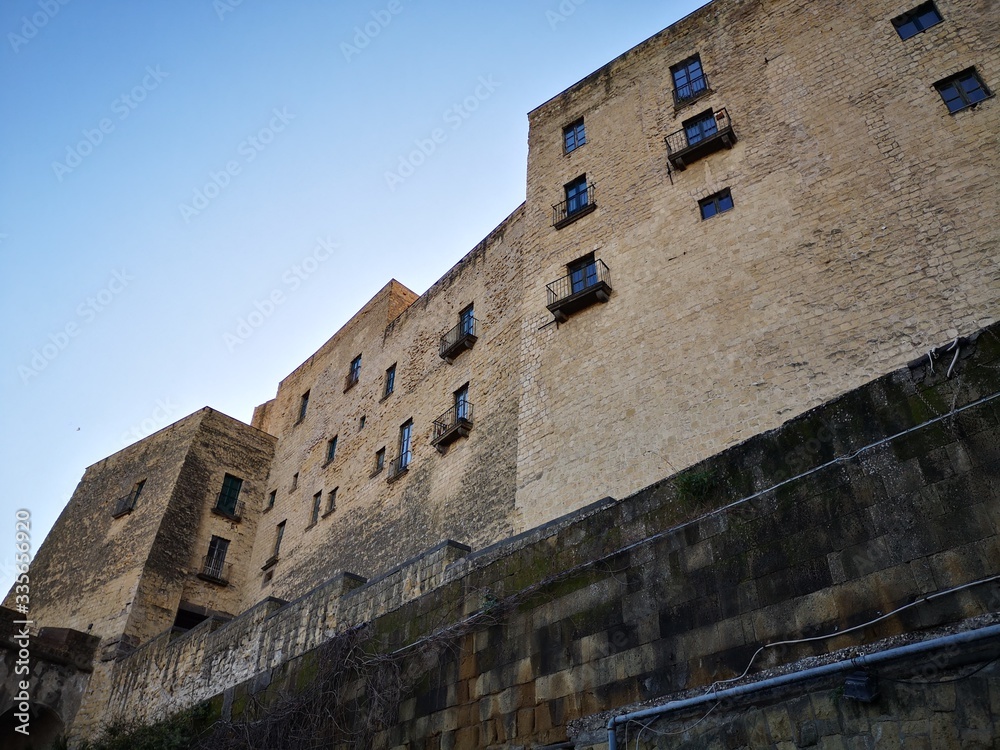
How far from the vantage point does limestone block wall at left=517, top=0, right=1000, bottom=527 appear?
1159cm

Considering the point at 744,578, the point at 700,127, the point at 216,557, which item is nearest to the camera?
the point at 744,578

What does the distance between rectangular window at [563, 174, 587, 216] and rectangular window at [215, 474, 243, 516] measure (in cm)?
1633

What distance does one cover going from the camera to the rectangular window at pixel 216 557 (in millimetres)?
24842

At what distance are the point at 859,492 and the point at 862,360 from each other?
225 inches

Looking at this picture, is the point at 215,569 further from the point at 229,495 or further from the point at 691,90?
the point at 691,90

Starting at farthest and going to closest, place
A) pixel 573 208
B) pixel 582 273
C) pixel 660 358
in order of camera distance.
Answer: pixel 573 208 < pixel 582 273 < pixel 660 358

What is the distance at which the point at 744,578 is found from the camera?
6.61 m

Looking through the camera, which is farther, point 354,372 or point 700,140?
point 354,372

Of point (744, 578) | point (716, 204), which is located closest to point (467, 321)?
point (716, 204)

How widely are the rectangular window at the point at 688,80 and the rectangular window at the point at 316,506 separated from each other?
15.4 metres

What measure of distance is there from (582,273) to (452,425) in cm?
500

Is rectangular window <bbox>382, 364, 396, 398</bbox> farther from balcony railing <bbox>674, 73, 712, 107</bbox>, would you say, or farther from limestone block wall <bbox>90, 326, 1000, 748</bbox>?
limestone block wall <bbox>90, 326, 1000, 748</bbox>

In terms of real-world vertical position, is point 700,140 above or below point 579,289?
above

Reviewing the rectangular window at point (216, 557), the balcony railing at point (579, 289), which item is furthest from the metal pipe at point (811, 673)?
the rectangular window at point (216, 557)
